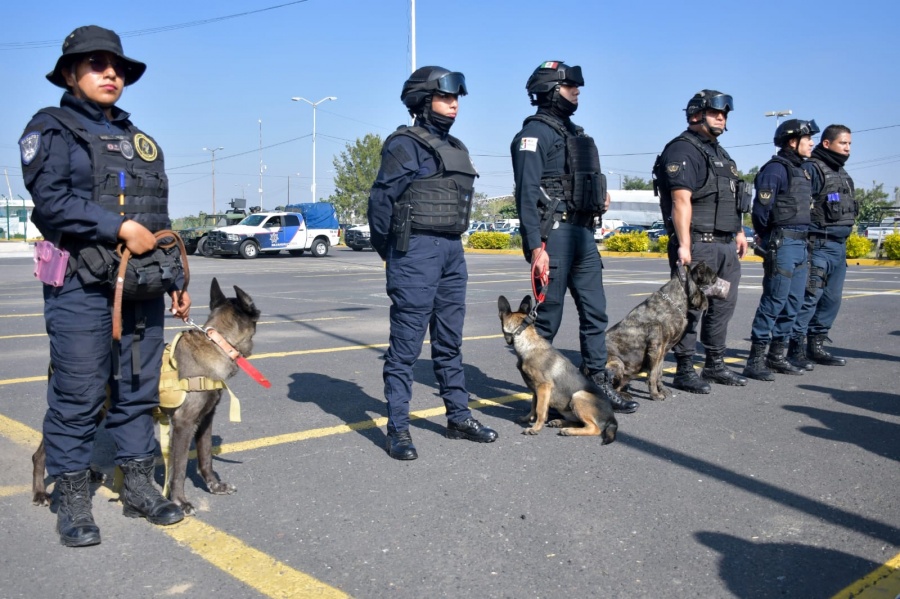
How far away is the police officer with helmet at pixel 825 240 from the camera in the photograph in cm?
734

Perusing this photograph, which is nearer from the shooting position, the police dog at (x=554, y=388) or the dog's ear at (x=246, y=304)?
the dog's ear at (x=246, y=304)

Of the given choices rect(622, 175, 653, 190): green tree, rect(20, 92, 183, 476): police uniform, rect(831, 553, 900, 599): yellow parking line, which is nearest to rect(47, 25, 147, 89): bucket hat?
rect(20, 92, 183, 476): police uniform

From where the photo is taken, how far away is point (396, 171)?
14.6 ft

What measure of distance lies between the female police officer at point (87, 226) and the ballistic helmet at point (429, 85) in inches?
59.4

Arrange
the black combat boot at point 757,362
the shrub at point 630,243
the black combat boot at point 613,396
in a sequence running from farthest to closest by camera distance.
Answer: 1. the shrub at point 630,243
2. the black combat boot at point 757,362
3. the black combat boot at point 613,396

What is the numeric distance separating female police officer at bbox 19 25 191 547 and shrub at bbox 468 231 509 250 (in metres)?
34.2

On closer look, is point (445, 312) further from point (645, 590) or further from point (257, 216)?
point (257, 216)

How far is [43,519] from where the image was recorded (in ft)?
11.6

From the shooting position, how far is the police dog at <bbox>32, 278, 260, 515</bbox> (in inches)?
142

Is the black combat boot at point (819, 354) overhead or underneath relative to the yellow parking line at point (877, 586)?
overhead

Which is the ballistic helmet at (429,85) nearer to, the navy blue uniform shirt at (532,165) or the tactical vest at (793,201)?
the navy blue uniform shirt at (532,165)

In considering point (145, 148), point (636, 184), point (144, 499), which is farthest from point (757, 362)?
point (636, 184)

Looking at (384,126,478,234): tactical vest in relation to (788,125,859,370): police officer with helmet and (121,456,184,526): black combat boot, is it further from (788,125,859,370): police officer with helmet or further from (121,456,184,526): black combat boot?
(788,125,859,370): police officer with helmet

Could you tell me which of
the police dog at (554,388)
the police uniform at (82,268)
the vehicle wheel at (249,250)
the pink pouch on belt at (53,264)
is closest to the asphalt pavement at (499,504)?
the police dog at (554,388)
